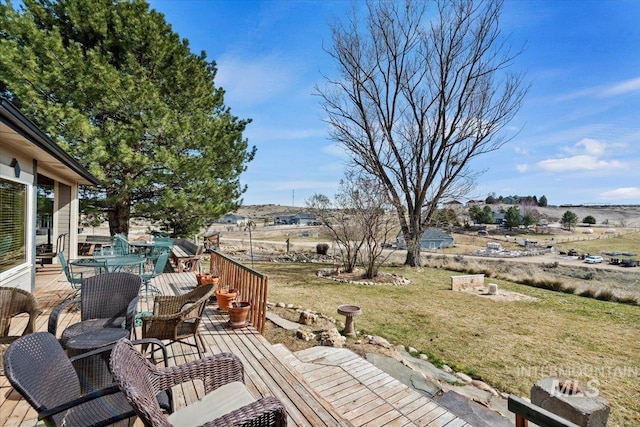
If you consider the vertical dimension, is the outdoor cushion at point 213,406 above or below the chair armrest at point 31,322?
below

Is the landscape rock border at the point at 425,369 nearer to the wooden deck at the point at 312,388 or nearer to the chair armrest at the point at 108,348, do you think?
the wooden deck at the point at 312,388

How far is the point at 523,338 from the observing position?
19.5 feet

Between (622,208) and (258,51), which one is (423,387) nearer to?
A: (258,51)

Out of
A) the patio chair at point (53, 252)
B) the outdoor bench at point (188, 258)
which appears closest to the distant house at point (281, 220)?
the outdoor bench at point (188, 258)

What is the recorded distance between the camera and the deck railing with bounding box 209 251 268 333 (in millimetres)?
4160

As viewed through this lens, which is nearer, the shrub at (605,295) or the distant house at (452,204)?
the shrub at (605,295)

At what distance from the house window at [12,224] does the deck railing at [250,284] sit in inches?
123

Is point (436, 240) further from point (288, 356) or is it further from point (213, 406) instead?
point (213, 406)

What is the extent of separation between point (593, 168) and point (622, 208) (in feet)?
209

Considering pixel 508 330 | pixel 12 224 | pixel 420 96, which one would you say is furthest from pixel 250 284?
pixel 420 96

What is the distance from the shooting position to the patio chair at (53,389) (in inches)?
54.8

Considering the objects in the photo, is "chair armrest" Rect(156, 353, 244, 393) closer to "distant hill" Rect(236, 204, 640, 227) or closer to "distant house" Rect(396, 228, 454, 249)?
"distant house" Rect(396, 228, 454, 249)

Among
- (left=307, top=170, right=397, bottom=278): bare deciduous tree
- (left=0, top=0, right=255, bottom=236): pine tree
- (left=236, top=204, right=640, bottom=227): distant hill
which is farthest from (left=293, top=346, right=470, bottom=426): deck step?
(left=236, top=204, right=640, bottom=227): distant hill

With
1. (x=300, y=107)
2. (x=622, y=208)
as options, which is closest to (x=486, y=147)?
(x=300, y=107)
